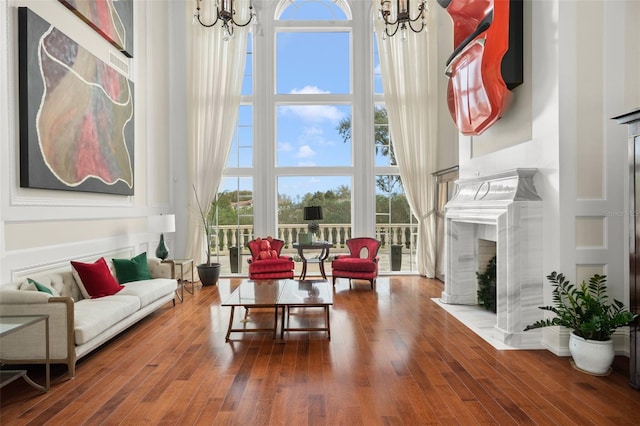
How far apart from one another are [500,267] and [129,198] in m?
4.75

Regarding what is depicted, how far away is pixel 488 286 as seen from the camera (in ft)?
14.9

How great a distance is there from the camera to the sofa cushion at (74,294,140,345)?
2896 mm

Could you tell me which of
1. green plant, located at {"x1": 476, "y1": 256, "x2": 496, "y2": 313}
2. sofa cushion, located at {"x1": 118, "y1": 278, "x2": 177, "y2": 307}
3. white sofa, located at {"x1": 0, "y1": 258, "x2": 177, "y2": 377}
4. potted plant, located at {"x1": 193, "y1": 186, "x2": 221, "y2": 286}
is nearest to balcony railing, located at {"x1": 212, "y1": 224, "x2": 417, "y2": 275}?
potted plant, located at {"x1": 193, "y1": 186, "x2": 221, "y2": 286}

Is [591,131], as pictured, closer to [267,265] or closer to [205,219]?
[267,265]

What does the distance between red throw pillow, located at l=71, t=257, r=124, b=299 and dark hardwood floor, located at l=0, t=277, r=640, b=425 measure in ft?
1.78

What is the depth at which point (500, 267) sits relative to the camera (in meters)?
3.53

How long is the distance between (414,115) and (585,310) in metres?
4.54

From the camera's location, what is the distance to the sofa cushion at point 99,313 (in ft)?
9.50

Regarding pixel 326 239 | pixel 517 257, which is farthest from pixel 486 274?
pixel 326 239

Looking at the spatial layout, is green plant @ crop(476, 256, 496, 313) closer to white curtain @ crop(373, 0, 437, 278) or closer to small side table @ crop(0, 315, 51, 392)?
white curtain @ crop(373, 0, 437, 278)

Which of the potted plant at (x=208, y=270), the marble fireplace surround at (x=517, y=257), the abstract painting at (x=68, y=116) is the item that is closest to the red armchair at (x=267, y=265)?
the potted plant at (x=208, y=270)

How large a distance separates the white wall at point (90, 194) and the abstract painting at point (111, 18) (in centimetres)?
8

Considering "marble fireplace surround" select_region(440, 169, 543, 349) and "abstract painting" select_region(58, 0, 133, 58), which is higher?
"abstract painting" select_region(58, 0, 133, 58)

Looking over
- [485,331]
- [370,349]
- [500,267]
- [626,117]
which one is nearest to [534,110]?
[626,117]
